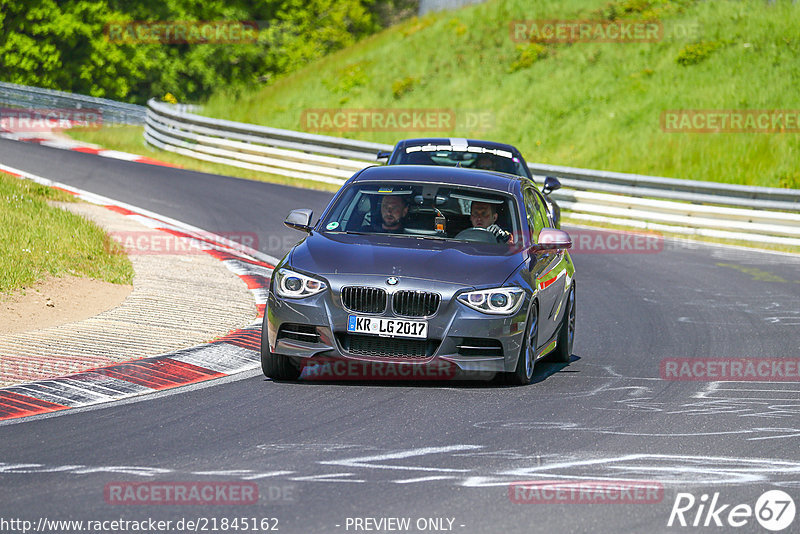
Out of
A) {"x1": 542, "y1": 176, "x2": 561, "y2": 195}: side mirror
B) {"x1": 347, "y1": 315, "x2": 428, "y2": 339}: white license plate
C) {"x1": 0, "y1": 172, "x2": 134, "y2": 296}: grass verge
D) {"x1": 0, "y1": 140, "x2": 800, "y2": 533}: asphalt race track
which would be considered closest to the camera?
{"x1": 0, "y1": 140, "x2": 800, "y2": 533}: asphalt race track

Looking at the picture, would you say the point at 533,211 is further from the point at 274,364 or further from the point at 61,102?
the point at 61,102

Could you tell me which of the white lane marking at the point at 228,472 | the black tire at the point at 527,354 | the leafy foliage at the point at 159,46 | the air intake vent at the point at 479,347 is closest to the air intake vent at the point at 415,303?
the air intake vent at the point at 479,347

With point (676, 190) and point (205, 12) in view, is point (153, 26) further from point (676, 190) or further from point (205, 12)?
point (676, 190)

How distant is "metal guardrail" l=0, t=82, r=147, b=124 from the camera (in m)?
41.3

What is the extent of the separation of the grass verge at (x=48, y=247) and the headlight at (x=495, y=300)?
15.9ft

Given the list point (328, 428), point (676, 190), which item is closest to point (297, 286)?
point (328, 428)

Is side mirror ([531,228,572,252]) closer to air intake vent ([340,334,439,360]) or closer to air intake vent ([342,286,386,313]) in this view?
air intake vent ([340,334,439,360])

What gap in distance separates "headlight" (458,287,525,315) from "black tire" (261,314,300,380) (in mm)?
1367

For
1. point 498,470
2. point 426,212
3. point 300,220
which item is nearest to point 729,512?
point 498,470

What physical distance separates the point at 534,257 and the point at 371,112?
27247mm

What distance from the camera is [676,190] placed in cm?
2311

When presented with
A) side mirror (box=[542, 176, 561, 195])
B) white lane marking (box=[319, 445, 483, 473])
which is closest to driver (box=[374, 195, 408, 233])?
white lane marking (box=[319, 445, 483, 473])

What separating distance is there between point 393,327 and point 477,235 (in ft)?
4.95

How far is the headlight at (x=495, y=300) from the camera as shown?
8.40 metres
